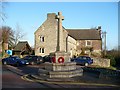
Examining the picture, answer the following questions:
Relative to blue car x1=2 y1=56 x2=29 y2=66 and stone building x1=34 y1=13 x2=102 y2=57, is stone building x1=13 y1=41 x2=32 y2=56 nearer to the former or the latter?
stone building x1=34 y1=13 x2=102 y2=57

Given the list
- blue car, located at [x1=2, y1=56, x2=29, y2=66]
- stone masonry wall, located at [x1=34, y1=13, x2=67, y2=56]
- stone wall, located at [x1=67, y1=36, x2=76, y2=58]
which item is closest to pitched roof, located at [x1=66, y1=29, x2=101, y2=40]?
stone wall, located at [x1=67, y1=36, x2=76, y2=58]

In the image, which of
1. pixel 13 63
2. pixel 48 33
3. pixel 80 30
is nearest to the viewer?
pixel 13 63

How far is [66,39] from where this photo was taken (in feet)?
197

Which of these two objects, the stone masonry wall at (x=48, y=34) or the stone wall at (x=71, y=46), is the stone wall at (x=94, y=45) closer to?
the stone wall at (x=71, y=46)

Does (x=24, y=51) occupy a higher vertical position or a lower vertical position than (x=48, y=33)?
lower

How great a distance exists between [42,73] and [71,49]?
44169mm

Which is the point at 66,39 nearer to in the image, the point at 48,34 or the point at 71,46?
the point at 48,34

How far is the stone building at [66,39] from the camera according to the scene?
59.7 metres

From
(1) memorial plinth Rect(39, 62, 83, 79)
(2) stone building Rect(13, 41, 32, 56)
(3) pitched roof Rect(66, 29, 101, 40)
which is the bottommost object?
(1) memorial plinth Rect(39, 62, 83, 79)

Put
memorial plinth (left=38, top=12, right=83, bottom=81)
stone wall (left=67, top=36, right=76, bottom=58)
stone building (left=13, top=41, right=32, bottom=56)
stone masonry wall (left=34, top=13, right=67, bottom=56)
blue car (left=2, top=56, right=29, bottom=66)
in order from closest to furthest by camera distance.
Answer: memorial plinth (left=38, top=12, right=83, bottom=81)
blue car (left=2, top=56, right=29, bottom=66)
stone masonry wall (left=34, top=13, right=67, bottom=56)
stone wall (left=67, top=36, right=76, bottom=58)
stone building (left=13, top=41, right=32, bottom=56)

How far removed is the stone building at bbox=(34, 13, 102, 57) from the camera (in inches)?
2351

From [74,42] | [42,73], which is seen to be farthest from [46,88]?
[74,42]

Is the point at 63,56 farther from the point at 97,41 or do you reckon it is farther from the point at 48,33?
the point at 97,41

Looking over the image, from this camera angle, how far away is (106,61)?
4194cm
